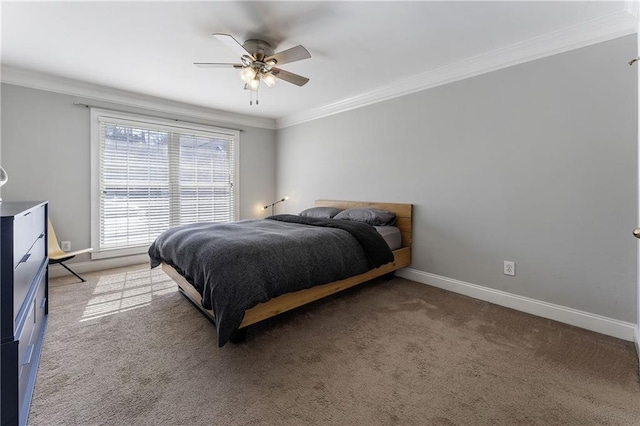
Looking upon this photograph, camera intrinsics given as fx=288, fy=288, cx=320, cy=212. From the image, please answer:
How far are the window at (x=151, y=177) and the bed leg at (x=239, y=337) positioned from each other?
9.14 feet

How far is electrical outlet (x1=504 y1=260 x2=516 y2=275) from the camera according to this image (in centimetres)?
260

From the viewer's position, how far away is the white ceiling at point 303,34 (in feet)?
6.63

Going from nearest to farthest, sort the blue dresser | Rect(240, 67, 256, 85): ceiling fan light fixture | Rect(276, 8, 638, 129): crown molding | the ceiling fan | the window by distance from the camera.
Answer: the blue dresser
Rect(276, 8, 638, 129): crown molding
the ceiling fan
Rect(240, 67, 256, 85): ceiling fan light fixture
the window

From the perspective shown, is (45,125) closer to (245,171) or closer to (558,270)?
(245,171)

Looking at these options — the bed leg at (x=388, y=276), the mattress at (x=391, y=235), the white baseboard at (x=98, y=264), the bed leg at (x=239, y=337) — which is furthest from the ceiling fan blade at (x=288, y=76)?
the white baseboard at (x=98, y=264)

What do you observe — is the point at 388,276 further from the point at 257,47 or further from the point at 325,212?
the point at 257,47

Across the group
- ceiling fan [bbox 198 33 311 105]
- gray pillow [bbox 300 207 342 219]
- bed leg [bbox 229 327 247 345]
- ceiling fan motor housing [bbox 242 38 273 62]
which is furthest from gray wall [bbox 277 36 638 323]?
bed leg [bbox 229 327 247 345]

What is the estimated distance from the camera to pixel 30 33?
7.71ft

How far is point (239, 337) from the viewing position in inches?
77.9

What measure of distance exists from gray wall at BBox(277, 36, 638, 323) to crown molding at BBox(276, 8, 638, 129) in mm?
64

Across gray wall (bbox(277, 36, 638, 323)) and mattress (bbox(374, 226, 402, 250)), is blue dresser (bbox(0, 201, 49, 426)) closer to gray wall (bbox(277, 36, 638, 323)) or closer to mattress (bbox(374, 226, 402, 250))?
mattress (bbox(374, 226, 402, 250))

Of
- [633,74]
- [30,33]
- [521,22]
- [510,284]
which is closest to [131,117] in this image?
[30,33]

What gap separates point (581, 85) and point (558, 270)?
147 centimetres

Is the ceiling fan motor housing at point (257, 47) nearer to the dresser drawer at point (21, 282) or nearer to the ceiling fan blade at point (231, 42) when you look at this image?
the ceiling fan blade at point (231, 42)
